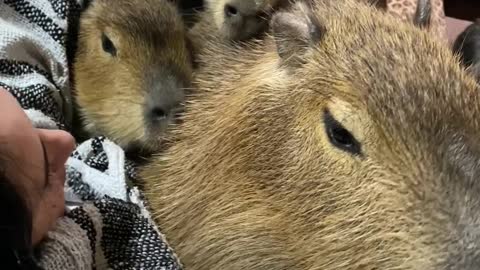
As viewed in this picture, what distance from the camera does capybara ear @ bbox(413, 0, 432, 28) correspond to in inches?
61.6

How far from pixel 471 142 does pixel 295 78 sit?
319 mm

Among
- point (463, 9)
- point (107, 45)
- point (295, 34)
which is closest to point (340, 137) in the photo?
point (295, 34)

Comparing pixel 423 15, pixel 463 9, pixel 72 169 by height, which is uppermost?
pixel 463 9

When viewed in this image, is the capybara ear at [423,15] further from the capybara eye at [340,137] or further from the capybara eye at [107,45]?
the capybara eye at [107,45]

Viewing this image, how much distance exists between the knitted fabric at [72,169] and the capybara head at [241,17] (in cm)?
32

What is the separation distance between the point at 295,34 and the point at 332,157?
26cm

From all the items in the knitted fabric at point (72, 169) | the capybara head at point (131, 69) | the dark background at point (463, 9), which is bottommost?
the knitted fabric at point (72, 169)

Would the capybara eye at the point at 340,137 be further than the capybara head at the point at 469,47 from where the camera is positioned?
No

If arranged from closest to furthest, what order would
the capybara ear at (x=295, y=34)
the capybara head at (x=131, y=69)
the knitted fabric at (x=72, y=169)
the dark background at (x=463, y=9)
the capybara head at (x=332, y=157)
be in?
the capybara head at (x=332, y=157), the knitted fabric at (x=72, y=169), the capybara ear at (x=295, y=34), the capybara head at (x=131, y=69), the dark background at (x=463, y=9)

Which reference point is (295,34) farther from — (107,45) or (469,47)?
(107,45)

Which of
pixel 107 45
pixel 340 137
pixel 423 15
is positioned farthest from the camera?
pixel 107 45

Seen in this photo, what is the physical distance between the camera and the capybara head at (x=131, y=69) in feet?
5.47

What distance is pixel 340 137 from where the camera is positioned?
4.24 feet

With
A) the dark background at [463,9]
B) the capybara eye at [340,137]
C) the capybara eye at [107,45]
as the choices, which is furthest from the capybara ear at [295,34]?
the dark background at [463,9]
